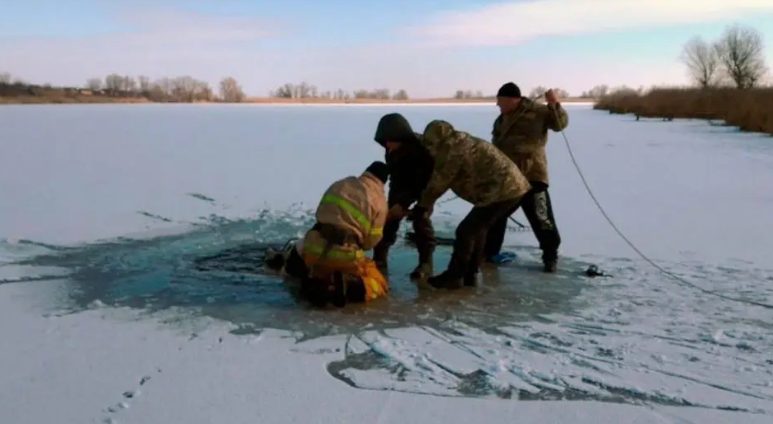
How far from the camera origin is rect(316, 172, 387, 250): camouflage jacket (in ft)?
15.5

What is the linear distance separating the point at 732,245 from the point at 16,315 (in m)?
5.80

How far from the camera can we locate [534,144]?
19.0 feet

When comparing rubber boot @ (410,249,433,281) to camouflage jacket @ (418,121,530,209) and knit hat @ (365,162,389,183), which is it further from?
knit hat @ (365,162,389,183)

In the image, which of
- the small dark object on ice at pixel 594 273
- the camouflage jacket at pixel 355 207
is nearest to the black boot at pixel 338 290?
the camouflage jacket at pixel 355 207

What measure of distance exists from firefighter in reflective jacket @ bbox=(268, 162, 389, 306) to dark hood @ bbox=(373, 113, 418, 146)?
1.22 ft

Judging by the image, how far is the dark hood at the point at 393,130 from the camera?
200 inches

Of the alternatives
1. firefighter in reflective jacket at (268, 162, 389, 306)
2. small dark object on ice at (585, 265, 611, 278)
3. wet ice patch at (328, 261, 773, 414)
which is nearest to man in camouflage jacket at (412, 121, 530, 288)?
firefighter in reflective jacket at (268, 162, 389, 306)

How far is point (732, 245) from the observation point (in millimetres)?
6613

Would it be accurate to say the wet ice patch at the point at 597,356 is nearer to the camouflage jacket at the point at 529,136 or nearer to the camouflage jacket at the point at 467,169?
the camouflage jacket at the point at 467,169

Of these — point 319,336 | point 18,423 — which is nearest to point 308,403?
point 319,336

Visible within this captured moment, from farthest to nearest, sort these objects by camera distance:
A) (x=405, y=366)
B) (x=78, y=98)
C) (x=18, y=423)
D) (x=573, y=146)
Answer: (x=78, y=98) → (x=573, y=146) → (x=405, y=366) → (x=18, y=423)

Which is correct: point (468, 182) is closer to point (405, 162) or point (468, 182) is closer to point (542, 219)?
point (405, 162)

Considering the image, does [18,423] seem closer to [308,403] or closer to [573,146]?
[308,403]

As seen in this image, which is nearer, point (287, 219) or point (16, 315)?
point (16, 315)
